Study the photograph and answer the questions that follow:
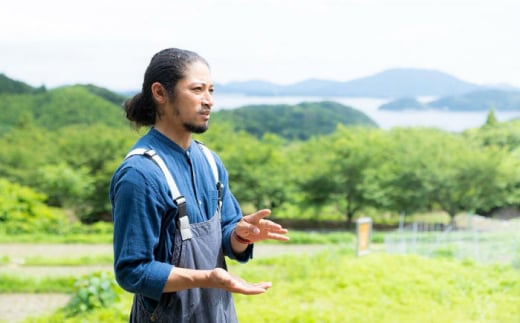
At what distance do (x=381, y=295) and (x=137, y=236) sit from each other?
315cm

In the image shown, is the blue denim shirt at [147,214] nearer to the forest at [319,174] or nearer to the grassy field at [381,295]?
the grassy field at [381,295]

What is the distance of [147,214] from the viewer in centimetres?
124

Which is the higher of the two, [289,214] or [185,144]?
[185,144]

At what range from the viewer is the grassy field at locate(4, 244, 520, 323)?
3.65m

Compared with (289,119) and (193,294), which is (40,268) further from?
(289,119)

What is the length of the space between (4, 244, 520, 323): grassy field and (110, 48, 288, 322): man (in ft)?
7.33

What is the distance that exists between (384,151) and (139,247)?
61.1ft

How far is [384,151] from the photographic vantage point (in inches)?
762

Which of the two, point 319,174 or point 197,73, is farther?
point 319,174

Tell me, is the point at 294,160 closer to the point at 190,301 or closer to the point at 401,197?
the point at 401,197

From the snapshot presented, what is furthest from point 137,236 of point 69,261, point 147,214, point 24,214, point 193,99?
point 24,214

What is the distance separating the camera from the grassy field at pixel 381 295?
3.65 metres

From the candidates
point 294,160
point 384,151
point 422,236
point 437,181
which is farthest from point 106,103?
point 422,236

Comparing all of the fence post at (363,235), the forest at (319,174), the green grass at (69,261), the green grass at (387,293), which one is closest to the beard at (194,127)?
the green grass at (387,293)
